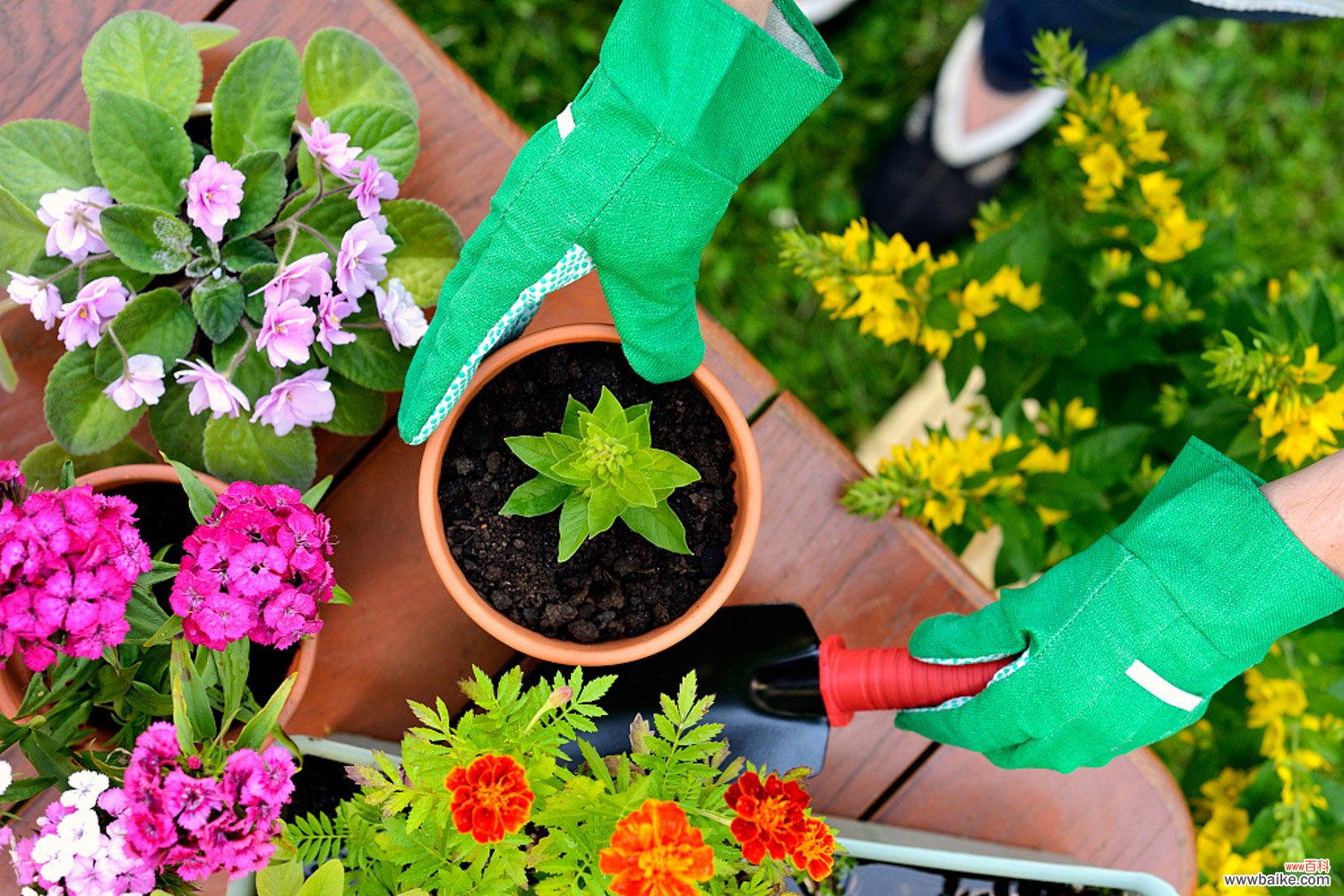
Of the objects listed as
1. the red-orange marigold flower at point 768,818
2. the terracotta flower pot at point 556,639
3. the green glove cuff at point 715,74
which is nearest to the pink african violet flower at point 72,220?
the terracotta flower pot at point 556,639

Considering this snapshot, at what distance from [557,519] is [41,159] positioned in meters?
0.54

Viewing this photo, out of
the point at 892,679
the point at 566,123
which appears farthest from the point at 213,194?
the point at 892,679

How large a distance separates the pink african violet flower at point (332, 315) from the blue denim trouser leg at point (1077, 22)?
0.94 meters

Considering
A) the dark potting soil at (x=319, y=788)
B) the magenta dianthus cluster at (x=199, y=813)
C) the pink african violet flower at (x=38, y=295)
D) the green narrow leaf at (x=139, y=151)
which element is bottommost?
the dark potting soil at (x=319, y=788)

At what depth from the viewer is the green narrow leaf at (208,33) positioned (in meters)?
0.88

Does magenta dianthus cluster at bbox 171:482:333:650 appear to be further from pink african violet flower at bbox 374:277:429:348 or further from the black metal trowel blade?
the black metal trowel blade

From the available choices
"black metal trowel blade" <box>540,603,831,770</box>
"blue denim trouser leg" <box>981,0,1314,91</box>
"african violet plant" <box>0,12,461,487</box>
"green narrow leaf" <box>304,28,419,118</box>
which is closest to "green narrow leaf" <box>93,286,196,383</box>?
"african violet plant" <box>0,12,461,487</box>

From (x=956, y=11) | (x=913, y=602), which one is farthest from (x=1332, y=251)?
(x=913, y=602)

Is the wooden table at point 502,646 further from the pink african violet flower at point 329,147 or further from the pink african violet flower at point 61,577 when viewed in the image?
the pink african violet flower at point 61,577

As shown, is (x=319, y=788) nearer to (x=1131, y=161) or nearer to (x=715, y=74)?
(x=715, y=74)

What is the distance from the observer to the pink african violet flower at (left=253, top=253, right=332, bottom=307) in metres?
0.76

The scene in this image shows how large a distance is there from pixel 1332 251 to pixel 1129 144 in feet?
4.17

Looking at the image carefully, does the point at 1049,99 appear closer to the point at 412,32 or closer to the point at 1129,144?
the point at 1129,144

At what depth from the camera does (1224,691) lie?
1.16 metres
